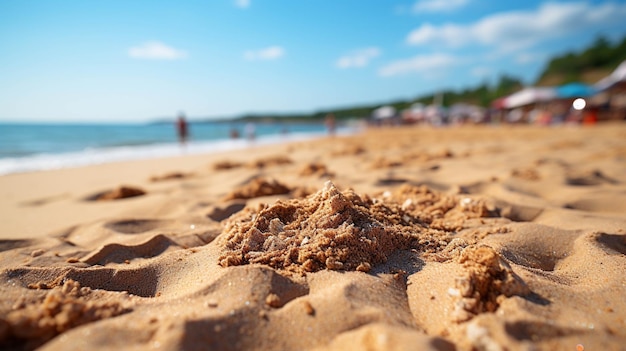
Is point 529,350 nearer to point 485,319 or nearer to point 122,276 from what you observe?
point 485,319

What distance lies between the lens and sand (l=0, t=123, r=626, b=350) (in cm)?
105

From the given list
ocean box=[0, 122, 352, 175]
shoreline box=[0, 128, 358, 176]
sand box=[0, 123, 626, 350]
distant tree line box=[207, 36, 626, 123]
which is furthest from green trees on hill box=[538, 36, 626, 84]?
sand box=[0, 123, 626, 350]

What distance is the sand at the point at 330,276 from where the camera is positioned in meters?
1.05

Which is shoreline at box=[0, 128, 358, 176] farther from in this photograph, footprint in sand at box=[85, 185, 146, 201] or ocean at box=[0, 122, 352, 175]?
footprint in sand at box=[85, 185, 146, 201]

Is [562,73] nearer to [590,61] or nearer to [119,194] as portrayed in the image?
[590,61]

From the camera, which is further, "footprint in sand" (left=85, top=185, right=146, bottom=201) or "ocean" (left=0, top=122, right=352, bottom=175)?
"ocean" (left=0, top=122, right=352, bottom=175)

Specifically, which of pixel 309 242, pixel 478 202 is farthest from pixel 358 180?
pixel 309 242

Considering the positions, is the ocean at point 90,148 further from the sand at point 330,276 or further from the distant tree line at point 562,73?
the distant tree line at point 562,73

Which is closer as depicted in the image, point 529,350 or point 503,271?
point 529,350

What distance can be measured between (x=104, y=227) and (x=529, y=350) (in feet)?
8.05

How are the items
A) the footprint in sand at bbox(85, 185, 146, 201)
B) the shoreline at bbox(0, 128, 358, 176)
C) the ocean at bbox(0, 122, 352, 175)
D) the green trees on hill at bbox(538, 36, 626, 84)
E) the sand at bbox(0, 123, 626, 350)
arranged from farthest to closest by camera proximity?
1. the green trees on hill at bbox(538, 36, 626, 84)
2. the ocean at bbox(0, 122, 352, 175)
3. the shoreline at bbox(0, 128, 358, 176)
4. the footprint in sand at bbox(85, 185, 146, 201)
5. the sand at bbox(0, 123, 626, 350)

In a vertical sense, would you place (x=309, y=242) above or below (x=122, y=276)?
above

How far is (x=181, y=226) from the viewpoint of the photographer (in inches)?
90.7

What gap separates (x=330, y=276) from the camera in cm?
139
